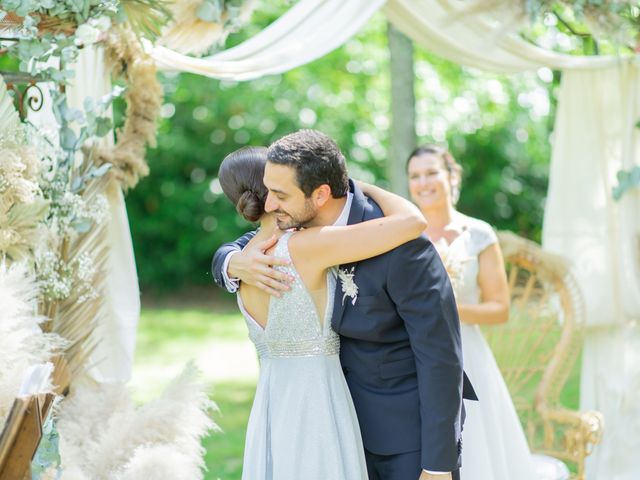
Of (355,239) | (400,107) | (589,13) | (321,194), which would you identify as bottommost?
(355,239)

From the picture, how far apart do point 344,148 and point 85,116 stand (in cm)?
759

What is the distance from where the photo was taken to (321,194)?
8.00 feet

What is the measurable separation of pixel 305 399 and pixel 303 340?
159mm

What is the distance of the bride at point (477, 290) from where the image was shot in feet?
11.9

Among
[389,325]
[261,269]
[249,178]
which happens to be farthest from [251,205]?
[389,325]

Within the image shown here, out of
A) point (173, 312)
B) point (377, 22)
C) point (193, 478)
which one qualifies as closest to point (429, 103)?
point (377, 22)

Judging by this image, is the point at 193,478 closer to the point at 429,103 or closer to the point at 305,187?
the point at 305,187

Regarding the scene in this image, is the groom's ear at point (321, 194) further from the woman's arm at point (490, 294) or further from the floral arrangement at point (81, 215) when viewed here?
the woman's arm at point (490, 294)

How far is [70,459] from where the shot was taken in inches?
119

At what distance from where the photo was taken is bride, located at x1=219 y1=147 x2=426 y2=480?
242 cm

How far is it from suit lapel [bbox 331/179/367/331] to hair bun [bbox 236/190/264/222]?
257 millimetres

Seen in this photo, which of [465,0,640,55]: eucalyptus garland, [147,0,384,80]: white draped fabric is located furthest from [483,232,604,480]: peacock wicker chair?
[147,0,384,80]: white draped fabric

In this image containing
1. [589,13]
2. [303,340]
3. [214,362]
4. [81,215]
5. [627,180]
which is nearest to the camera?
[303,340]

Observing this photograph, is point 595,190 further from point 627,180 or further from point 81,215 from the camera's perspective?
point 81,215
